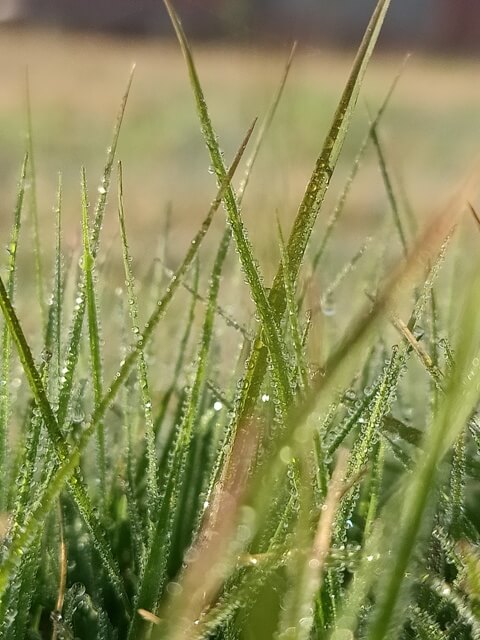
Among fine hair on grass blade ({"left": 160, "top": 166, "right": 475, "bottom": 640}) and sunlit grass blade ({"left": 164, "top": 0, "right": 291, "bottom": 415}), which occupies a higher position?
sunlit grass blade ({"left": 164, "top": 0, "right": 291, "bottom": 415})

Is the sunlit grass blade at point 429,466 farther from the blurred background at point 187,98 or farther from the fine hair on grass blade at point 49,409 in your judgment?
the blurred background at point 187,98

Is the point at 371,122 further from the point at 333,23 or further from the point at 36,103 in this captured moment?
the point at 333,23

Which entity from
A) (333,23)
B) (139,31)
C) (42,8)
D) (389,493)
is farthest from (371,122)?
(42,8)

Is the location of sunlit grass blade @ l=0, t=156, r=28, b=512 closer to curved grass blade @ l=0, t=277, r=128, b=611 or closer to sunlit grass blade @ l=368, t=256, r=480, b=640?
curved grass blade @ l=0, t=277, r=128, b=611

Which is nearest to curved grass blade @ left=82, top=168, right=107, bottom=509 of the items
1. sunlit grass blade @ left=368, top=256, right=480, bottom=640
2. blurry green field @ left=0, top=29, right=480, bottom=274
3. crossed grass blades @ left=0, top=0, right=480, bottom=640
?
crossed grass blades @ left=0, top=0, right=480, bottom=640

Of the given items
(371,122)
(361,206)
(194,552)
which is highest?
(361,206)

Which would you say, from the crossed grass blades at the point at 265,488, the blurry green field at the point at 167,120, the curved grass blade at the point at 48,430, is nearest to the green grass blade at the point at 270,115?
the crossed grass blades at the point at 265,488

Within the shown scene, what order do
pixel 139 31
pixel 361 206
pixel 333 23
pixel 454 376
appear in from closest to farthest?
pixel 454 376 → pixel 361 206 → pixel 333 23 → pixel 139 31

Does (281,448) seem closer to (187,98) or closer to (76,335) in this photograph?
(76,335)
